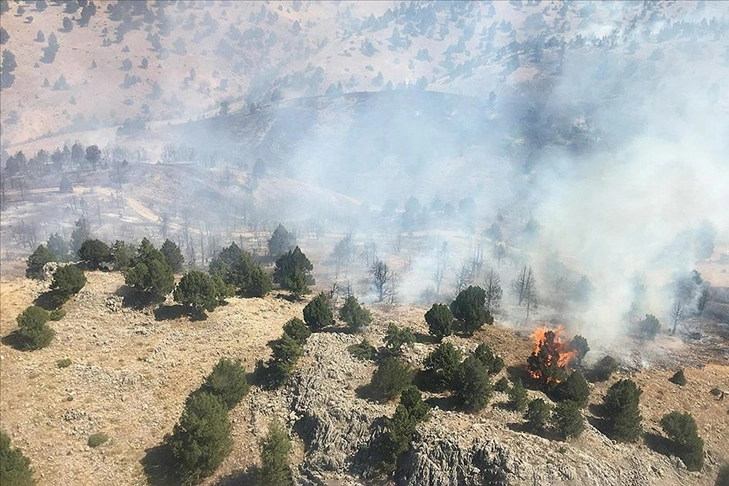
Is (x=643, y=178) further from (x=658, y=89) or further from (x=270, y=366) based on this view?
(x=270, y=366)

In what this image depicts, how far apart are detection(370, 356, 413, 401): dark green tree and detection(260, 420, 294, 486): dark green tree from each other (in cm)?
879

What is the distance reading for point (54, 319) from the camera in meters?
46.0

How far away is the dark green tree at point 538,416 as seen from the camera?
37.5 metres

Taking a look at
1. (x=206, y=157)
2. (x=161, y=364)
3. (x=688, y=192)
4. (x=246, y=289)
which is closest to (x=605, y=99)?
(x=688, y=192)

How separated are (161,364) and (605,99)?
659 feet

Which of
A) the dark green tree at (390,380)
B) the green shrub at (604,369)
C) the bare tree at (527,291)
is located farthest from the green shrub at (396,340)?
the bare tree at (527,291)

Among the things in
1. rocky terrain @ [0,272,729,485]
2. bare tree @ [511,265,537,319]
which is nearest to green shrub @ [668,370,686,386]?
rocky terrain @ [0,272,729,485]

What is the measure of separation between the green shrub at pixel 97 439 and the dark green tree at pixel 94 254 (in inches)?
981

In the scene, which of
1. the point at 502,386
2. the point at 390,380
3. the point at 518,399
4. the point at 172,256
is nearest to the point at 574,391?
the point at 502,386

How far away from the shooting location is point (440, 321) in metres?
50.1

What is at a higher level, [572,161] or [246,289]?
[572,161]

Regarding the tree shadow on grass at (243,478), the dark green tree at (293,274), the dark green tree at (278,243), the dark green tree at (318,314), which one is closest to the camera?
the tree shadow on grass at (243,478)

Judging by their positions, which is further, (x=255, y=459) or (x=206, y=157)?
(x=206, y=157)

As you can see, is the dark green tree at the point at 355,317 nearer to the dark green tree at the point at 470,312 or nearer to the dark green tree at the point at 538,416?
the dark green tree at the point at 470,312
